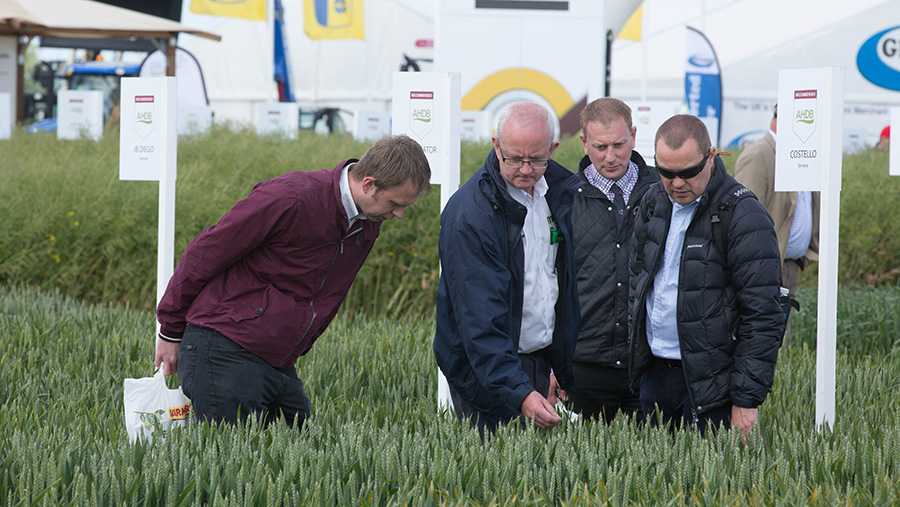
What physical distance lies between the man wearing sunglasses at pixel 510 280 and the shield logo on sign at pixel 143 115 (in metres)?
2.35

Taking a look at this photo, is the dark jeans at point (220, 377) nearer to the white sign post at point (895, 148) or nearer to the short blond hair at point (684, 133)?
the short blond hair at point (684, 133)

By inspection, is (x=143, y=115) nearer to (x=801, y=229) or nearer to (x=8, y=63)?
(x=801, y=229)

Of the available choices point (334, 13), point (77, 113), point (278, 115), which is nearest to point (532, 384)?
point (77, 113)

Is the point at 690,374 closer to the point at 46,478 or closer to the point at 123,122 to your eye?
the point at 46,478

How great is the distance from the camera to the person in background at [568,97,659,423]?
4230 mm

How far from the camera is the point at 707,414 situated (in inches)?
152

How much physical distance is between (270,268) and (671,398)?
1.70 m

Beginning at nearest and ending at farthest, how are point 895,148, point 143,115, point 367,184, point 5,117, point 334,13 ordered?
point 367,184
point 143,115
point 895,148
point 5,117
point 334,13

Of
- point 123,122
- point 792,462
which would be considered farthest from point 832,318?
point 123,122

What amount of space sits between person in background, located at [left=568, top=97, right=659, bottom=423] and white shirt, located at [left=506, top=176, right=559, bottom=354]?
46 cm

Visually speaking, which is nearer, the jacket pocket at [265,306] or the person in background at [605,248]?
the jacket pocket at [265,306]

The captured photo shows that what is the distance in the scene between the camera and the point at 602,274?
4.25 meters

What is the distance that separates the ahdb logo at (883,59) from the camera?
22.4 metres

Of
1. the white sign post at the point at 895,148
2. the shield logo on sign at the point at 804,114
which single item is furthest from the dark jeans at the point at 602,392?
the white sign post at the point at 895,148
